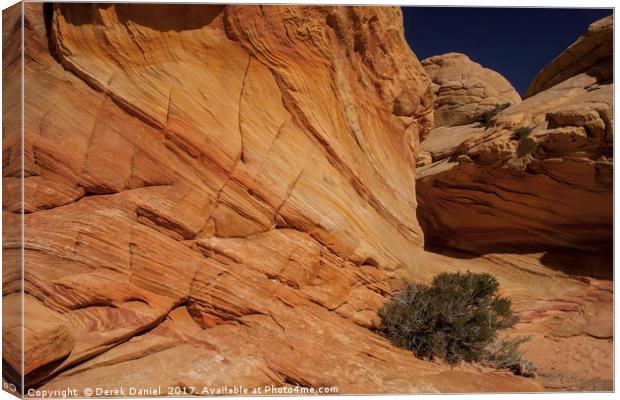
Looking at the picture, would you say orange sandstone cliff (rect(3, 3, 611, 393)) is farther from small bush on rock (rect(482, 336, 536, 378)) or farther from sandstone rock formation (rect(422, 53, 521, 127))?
sandstone rock formation (rect(422, 53, 521, 127))

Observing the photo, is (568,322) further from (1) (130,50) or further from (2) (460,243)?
(1) (130,50)

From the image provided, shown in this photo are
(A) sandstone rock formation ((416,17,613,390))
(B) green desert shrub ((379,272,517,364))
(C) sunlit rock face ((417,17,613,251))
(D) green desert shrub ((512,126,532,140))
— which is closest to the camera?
(B) green desert shrub ((379,272,517,364))

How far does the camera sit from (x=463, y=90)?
2411 centimetres

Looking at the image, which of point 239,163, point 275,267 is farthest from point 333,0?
point 275,267

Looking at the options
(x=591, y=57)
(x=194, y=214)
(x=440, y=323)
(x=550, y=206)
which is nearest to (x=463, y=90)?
(x=591, y=57)

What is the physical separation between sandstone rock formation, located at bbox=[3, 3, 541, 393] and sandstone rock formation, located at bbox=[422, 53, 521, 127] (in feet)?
53.0

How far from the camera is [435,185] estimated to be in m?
12.2

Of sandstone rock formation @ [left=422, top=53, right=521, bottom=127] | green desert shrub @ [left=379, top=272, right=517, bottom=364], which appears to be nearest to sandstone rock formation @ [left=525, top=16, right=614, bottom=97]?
green desert shrub @ [left=379, top=272, right=517, bottom=364]

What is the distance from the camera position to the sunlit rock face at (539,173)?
30.1ft

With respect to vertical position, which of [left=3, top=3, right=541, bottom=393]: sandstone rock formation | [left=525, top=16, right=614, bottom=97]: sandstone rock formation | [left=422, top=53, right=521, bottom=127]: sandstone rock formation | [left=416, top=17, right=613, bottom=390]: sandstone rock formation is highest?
[left=422, top=53, right=521, bottom=127]: sandstone rock formation

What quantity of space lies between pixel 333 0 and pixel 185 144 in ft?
10.4

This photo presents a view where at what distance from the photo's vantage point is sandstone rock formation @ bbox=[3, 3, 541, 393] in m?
5.54

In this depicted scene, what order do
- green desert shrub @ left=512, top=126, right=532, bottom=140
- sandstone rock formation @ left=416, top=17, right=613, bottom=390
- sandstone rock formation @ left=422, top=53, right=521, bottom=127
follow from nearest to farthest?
sandstone rock formation @ left=416, top=17, right=613, bottom=390
green desert shrub @ left=512, top=126, right=532, bottom=140
sandstone rock formation @ left=422, top=53, right=521, bottom=127

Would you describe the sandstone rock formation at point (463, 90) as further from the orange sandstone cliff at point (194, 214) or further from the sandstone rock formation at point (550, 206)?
the orange sandstone cliff at point (194, 214)
